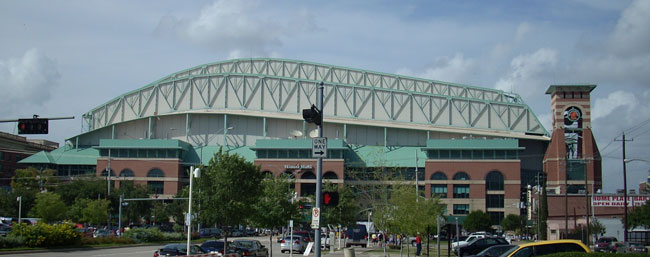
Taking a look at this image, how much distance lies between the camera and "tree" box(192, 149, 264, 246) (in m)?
43.5

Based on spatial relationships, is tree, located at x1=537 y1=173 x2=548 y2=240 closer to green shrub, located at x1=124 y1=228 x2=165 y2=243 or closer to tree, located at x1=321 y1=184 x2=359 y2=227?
Answer: tree, located at x1=321 y1=184 x2=359 y2=227

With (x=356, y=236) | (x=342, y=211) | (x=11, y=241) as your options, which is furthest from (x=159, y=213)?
(x=11, y=241)

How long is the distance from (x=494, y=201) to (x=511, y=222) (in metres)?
5.99

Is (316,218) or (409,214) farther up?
(316,218)

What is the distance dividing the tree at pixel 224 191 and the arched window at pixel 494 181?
78.3m

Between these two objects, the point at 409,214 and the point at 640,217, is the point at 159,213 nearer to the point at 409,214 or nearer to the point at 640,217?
the point at 409,214

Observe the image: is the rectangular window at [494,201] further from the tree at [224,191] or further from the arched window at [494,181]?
the tree at [224,191]

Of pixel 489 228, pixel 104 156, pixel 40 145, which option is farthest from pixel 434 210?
pixel 40 145

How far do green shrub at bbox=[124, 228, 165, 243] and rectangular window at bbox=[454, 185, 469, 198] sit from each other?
5796 centimetres

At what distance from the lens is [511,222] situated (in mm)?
109188

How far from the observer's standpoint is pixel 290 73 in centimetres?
15000

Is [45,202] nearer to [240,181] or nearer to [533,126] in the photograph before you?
[240,181]

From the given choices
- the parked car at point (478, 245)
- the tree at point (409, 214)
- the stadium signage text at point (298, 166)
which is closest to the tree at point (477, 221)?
the stadium signage text at point (298, 166)

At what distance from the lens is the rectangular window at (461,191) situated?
11462 cm
